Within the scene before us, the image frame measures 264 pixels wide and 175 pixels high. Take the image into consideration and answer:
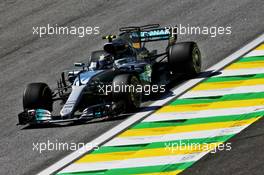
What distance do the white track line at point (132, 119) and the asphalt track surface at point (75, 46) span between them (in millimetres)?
191

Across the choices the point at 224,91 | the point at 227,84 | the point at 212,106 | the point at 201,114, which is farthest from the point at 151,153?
the point at 227,84

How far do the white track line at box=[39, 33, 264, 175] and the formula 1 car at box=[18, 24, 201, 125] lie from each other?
282 mm

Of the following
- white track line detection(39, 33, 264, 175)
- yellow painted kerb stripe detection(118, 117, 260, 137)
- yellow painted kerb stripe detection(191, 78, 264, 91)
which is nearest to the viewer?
white track line detection(39, 33, 264, 175)

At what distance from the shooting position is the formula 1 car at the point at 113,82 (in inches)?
714

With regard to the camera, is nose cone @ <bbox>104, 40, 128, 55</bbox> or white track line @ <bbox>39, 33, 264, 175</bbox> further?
nose cone @ <bbox>104, 40, 128, 55</bbox>

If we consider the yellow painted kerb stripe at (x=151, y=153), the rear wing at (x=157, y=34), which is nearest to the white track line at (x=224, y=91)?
the rear wing at (x=157, y=34)

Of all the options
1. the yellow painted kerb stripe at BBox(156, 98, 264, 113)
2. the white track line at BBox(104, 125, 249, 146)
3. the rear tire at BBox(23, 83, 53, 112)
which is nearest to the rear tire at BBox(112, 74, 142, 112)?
the yellow painted kerb stripe at BBox(156, 98, 264, 113)

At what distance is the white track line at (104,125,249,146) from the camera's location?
54.0 feet

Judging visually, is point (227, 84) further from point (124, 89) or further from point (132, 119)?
point (124, 89)

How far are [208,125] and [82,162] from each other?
8.77 ft

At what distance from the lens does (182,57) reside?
19.8m

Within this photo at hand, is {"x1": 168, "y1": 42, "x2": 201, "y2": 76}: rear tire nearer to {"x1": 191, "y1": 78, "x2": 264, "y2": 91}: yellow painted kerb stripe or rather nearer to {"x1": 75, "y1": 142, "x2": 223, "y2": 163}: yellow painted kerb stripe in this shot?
{"x1": 191, "y1": 78, "x2": 264, "y2": 91}: yellow painted kerb stripe

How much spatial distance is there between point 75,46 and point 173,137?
8.85 meters

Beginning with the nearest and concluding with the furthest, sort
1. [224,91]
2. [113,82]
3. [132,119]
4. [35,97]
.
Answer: [113,82]
[132,119]
[35,97]
[224,91]
